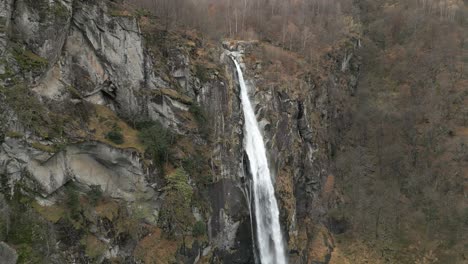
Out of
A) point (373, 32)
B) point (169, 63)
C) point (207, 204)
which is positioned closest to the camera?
point (207, 204)

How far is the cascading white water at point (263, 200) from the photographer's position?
31.0m

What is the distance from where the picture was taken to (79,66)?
23.9 meters

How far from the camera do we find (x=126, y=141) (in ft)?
78.3

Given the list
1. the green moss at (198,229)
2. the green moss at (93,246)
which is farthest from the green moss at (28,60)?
the green moss at (198,229)

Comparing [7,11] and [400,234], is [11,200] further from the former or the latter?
[400,234]

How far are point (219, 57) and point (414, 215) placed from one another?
26784mm

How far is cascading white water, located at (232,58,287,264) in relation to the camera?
30969 millimetres

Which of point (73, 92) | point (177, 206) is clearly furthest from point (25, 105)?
point (177, 206)

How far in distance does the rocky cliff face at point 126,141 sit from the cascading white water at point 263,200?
1186 mm

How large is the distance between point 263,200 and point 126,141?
13.7m

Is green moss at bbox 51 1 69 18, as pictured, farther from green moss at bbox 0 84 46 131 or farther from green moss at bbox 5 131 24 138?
green moss at bbox 5 131 24 138

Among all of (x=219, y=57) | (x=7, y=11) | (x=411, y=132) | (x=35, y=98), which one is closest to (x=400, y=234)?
(x=411, y=132)

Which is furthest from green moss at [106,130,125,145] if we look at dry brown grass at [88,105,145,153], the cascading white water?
the cascading white water

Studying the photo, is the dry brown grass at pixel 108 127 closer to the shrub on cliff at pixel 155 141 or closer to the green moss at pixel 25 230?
the shrub on cliff at pixel 155 141
